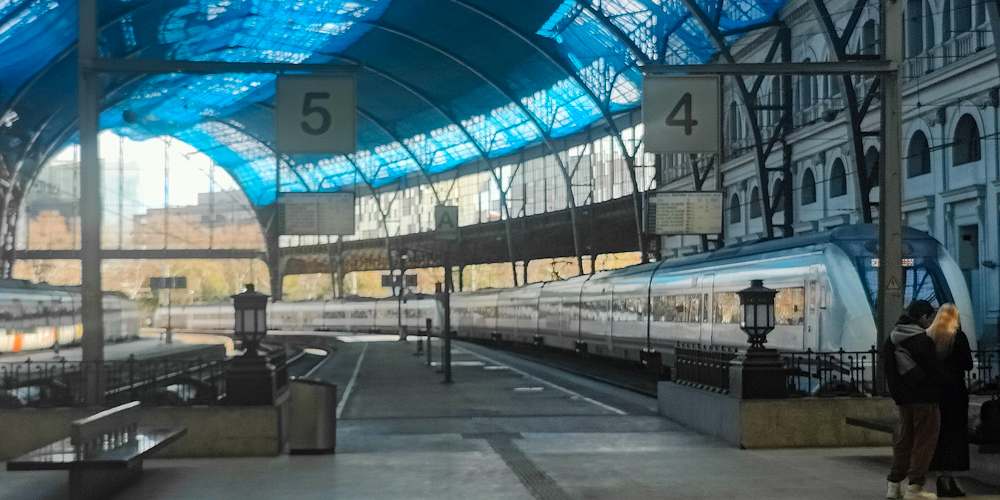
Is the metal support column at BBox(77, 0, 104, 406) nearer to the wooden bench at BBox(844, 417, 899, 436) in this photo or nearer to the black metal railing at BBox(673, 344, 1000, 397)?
the black metal railing at BBox(673, 344, 1000, 397)

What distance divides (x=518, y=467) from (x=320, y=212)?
77.9 feet

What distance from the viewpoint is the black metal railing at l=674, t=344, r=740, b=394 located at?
48.9 feet

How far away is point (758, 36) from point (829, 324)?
2711 cm

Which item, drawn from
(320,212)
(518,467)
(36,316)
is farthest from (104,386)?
(36,316)

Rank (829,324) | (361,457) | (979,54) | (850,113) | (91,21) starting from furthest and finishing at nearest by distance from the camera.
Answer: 1. (850,113)
2. (979,54)
3. (829,324)
4. (91,21)
5. (361,457)

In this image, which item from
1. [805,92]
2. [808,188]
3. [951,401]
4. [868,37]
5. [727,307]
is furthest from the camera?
[808,188]

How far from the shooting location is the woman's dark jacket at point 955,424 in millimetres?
9586

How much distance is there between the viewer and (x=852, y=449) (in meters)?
13.8

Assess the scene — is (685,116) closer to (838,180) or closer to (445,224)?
(445,224)

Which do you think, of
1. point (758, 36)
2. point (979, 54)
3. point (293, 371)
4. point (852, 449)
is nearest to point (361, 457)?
point (852, 449)

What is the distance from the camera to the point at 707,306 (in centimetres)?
2767

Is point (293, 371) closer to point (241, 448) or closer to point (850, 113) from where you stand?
point (850, 113)

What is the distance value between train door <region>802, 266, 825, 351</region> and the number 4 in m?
5.57

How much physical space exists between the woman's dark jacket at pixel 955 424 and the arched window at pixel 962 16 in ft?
78.4
